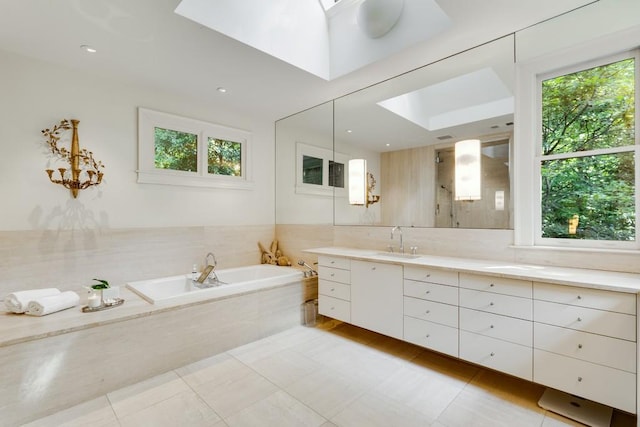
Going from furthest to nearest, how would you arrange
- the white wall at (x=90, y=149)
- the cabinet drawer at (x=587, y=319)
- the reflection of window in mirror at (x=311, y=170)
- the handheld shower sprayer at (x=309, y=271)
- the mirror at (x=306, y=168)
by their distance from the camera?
the reflection of window in mirror at (x=311, y=170) → the mirror at (x=306, y=168) → the handheld shower sprayer at (x=309, y=271) → the white wall at (x=90, y=149) → the cabinet drawer at (x=587, y=319)

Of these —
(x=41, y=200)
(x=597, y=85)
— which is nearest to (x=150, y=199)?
(x=41, y=200)

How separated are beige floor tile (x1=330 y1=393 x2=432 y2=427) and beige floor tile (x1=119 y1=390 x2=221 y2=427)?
793mm

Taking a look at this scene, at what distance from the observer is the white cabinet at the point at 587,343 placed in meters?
1.59

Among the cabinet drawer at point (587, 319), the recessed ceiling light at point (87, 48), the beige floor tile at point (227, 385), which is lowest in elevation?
the beige floor tile at point (227, 385)

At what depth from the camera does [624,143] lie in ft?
Answer: 6.65

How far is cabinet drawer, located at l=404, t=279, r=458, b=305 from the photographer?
224 centimetres

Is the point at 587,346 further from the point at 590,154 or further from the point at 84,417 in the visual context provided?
the point at 84,417

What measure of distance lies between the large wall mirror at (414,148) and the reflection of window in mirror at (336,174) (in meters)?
0.01

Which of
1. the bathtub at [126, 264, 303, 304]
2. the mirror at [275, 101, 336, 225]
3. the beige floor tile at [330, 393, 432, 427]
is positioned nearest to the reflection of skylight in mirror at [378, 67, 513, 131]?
the mirror at [275, 101, 336, 225]

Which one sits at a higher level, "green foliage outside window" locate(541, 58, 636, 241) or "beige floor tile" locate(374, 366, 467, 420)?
"green foliage outside window" locate(541, 58, 636, 241)

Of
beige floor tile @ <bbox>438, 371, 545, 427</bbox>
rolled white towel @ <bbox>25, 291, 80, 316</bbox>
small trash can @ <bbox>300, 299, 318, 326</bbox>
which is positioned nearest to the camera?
beige floor tile @ <bbox>438, 371, 545, 427</bbox>

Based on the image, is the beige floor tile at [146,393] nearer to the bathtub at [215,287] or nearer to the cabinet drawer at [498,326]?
the bathtub at [215,287]

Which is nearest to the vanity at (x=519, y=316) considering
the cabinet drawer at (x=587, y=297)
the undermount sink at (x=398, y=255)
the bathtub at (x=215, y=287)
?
the cabinet drawer at (x=587, y=297)

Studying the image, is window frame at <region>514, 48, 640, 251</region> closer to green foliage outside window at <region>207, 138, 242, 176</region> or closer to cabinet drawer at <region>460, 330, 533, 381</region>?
cabinet drawer at <region>460, 330, 533, 381</region>
